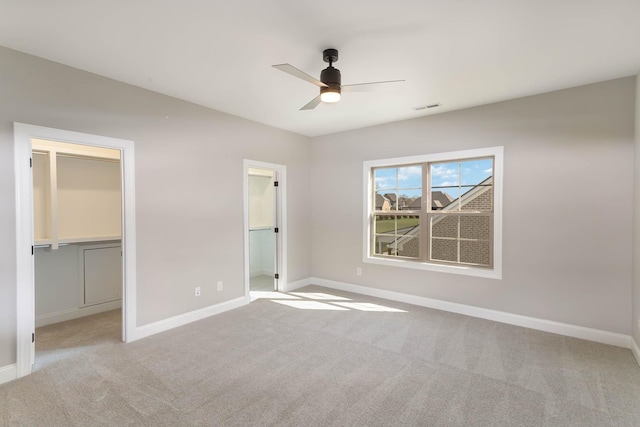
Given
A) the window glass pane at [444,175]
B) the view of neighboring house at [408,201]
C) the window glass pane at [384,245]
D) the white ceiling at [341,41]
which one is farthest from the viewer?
the window glass pane at [384,245]

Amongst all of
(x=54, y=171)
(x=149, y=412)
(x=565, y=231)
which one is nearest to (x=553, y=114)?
(x=565, y=231)

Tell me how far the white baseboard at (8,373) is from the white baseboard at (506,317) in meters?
3.94

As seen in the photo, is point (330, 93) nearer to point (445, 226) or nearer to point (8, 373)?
point (445, 226)

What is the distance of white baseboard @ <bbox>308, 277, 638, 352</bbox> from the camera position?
3010 mm

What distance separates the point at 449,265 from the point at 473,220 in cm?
70

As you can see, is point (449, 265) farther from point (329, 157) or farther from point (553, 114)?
point (329, 157)

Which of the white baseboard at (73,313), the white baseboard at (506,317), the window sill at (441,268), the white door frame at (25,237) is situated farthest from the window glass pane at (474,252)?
the white baseboard at (73,313)

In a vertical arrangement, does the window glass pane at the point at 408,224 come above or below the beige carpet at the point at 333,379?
above

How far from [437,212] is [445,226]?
0.78 feet

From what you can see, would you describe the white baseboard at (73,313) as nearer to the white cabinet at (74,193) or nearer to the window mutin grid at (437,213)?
the white cabinet at (74,193)

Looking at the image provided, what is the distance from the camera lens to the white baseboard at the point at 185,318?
3.21m

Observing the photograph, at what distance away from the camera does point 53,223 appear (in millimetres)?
3447

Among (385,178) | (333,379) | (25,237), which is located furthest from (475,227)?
(25,237)

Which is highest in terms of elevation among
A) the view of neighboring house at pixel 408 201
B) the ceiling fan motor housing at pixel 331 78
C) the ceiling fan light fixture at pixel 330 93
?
the ceiling fan motor housing at pixel 331 78
